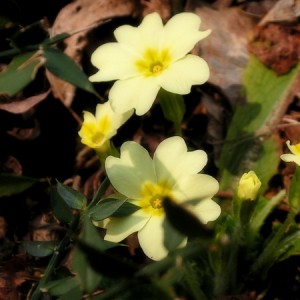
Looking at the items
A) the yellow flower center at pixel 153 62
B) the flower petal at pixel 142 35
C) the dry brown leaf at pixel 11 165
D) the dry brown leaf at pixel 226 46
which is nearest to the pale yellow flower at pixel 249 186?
the yellow flower center at pixel 153 62

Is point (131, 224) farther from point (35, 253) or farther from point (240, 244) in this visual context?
point (240, 244)

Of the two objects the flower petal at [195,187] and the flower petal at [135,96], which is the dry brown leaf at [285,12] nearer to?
the flower petal at [135,96]

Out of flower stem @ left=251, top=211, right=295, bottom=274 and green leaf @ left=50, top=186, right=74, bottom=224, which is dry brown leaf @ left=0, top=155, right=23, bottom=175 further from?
flower stem @ left=251, top=211, right=295, bottom=274

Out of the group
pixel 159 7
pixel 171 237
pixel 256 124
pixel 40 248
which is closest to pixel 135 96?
pixel 40 248

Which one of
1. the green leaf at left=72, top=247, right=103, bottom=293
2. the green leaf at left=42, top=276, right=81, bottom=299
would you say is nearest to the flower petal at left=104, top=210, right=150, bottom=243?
the green leaf at left=42, top=276, right=81, bottom=299

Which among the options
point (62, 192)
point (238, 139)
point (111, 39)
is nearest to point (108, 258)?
point (62, 192)
